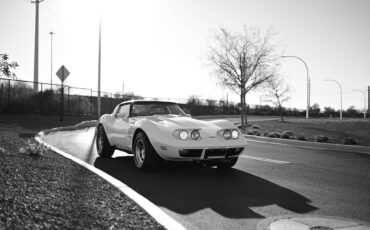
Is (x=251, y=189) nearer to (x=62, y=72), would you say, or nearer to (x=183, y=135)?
(x=183, y=135)

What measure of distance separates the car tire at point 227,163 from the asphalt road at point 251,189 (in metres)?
0.14

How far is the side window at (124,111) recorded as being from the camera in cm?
805

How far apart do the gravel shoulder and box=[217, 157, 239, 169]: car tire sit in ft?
8.59

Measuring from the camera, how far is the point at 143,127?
6.81 meters

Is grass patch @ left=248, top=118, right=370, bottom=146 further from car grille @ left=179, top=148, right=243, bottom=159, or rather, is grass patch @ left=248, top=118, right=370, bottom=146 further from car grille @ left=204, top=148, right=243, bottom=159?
car grille @ left=179, top=148, right=243, bottom=159

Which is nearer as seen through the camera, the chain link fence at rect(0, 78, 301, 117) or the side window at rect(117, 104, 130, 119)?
the side window at rect(117, 104, 130, 119)

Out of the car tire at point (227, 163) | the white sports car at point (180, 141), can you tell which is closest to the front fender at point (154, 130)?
the white sports car at point (180, 141)

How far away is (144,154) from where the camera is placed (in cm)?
676

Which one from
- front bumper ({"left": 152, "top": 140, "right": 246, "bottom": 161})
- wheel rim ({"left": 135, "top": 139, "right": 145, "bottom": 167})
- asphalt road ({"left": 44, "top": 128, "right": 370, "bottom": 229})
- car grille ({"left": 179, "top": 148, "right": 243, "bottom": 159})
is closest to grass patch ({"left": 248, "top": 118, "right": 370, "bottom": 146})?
asphalt road ({"left": 44, "top": 128, "right": 370, "bottom": 229})

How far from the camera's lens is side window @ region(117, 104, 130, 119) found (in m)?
8.05

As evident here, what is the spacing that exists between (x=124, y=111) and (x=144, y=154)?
1.86 m

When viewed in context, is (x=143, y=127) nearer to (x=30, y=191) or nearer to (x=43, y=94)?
(x=30, y=191)

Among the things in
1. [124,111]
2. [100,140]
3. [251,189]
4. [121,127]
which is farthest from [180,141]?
[100,140]

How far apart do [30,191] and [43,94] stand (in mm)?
20125
